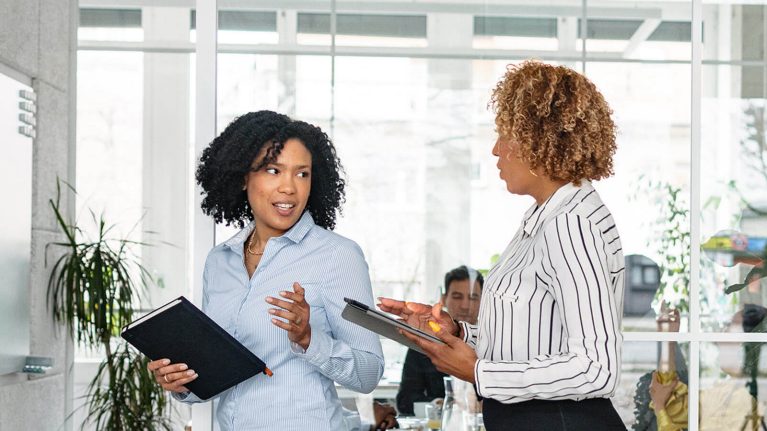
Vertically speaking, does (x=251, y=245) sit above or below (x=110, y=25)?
below

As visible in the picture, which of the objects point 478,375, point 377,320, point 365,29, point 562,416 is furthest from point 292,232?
point 365,29

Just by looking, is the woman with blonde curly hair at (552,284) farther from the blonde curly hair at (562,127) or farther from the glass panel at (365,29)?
the glass panel at (365,29)

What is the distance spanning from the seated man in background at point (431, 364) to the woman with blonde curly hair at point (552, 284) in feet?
4.93

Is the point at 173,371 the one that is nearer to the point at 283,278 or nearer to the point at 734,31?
the point at 283,278

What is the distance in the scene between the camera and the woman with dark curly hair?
252 cm

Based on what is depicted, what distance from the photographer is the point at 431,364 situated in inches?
149

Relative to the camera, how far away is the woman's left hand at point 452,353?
85.3 inches

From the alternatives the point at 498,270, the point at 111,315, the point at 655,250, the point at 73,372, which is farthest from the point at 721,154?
the point at 73,372

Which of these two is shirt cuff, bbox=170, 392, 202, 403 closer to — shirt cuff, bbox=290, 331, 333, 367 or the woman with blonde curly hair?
shirt cuff, bbox=290, 331, 333, 367

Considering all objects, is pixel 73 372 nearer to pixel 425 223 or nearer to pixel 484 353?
pixel 425 223

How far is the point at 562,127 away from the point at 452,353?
20.4 inches

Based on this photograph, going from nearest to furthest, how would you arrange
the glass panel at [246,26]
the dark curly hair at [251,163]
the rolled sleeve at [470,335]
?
the rolled sleeve at [470,335] < the dark curly hair at [251,163] < the glass panel at [246,26]

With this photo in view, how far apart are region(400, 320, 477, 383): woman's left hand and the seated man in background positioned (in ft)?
5.16

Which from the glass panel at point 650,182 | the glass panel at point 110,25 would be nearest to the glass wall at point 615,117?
the glass panel at point 650,182
